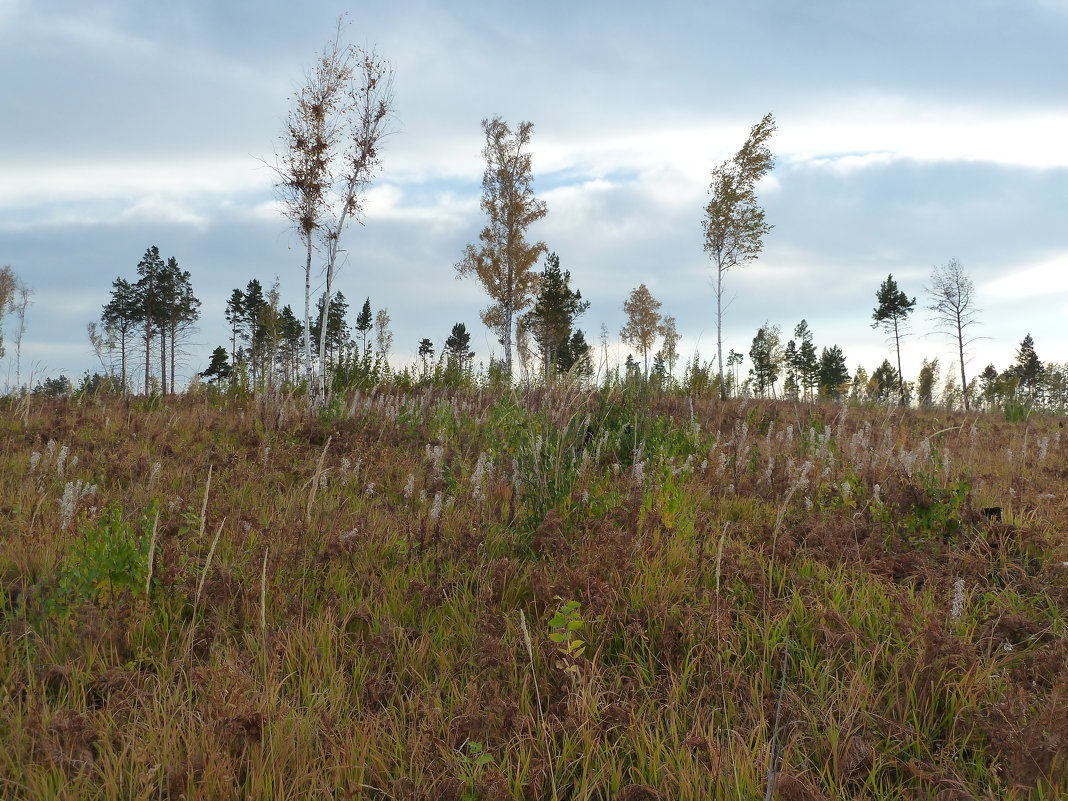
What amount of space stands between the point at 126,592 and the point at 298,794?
1628 mm

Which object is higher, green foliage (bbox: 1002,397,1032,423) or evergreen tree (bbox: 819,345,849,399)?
evergreen tree (bbox: 819,345,849,399)

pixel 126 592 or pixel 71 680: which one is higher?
pixel 126 592

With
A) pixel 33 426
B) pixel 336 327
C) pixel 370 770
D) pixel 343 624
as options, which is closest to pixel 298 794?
pixel 370 770

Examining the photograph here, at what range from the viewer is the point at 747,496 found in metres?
5.09

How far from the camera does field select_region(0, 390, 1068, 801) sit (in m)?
2.01

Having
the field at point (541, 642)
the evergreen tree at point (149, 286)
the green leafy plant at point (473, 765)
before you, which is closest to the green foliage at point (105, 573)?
the field at point (541, 642)

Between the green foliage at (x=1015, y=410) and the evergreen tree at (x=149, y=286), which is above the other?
the evergreen tree at (x=149, y=286)

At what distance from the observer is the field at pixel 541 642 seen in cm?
201

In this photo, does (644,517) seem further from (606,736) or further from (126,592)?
(126,592)

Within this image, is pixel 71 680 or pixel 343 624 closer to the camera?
pixel 71 680

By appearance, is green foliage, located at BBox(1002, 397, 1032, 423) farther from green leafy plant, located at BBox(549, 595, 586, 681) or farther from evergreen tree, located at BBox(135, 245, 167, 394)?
evergreen tree, located at BBox(135, 245, 167, 394)

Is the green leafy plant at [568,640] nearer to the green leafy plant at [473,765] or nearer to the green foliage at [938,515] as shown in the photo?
the green leafy plant at [473,765]

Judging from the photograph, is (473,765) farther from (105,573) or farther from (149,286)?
(149,286)

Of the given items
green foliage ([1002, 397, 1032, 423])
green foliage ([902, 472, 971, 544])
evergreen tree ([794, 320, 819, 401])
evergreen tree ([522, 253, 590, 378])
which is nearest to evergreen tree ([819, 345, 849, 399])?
evergreen tree ([794, 320, 819, 401])
